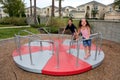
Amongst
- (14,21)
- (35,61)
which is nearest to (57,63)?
(35,61)

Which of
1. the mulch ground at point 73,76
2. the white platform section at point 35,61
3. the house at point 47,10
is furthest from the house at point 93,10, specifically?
the mulch ground at point 73,76

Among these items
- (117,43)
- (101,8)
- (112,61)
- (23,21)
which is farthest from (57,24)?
(101,8)

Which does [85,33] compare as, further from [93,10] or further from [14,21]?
[93,10]

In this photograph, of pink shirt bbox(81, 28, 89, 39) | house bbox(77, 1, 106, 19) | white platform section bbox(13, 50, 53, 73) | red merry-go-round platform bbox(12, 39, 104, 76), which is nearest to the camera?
red merry-go-round platform bbox(12, 39, 104, 76)

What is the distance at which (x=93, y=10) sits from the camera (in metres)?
48.6

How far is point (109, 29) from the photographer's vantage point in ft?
32.2

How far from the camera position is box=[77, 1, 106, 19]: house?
4881 centimetres

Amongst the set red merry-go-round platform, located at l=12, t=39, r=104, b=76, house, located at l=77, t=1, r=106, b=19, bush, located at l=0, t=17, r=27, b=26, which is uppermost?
house, located at l=77, t=1, r=106, b=19

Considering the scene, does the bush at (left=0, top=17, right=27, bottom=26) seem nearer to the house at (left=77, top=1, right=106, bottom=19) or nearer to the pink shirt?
the pink shirt

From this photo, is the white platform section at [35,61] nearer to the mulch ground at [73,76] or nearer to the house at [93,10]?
the mulch ground at [73,76]

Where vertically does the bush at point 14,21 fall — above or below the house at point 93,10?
below

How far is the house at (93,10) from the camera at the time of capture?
160 ft

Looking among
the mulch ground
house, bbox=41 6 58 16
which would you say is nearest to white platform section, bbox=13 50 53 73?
the mulch ground

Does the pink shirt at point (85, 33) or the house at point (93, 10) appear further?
the house at point (93, 10)
